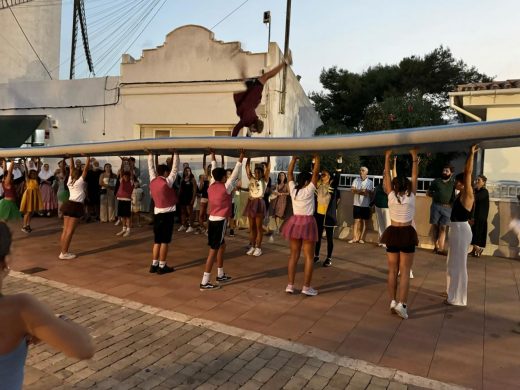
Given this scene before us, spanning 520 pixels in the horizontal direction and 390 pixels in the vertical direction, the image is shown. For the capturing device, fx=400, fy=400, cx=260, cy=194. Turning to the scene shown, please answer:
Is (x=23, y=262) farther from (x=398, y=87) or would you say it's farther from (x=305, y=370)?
(x=398, y=87)

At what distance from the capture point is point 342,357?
383 cm

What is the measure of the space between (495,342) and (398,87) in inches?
840

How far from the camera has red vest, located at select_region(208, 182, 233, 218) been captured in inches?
225

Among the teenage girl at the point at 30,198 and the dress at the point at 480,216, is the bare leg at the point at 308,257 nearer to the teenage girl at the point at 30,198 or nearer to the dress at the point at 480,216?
the dress at the point at 480,216

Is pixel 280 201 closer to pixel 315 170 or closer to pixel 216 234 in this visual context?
pixel 216 234

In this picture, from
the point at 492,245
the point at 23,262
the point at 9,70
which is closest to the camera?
the point at 23,262

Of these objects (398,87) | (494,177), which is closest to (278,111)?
(494,177)

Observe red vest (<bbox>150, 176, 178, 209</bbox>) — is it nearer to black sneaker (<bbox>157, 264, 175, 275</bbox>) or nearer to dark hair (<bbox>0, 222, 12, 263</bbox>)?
black sneaker (<bbox>157, 264, 175, 275</bbox>)

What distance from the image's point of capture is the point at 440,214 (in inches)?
339

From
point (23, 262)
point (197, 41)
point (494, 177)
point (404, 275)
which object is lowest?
point (23, 262)

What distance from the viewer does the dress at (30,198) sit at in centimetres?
952

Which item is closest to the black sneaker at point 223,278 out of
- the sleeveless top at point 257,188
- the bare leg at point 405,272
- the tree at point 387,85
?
the sleeveless top at point 257,188

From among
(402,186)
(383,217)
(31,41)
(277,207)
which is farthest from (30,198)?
(31,41)

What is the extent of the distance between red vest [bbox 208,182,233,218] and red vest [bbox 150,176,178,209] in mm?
952
